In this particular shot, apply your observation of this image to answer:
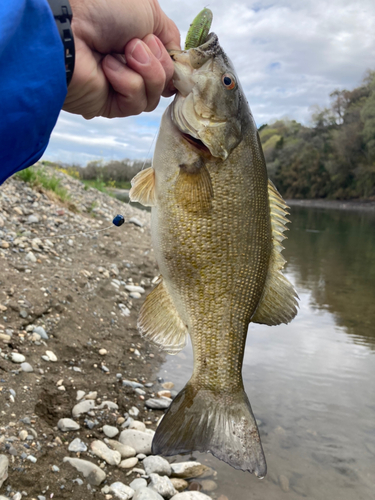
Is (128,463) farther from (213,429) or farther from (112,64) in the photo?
(112,64)

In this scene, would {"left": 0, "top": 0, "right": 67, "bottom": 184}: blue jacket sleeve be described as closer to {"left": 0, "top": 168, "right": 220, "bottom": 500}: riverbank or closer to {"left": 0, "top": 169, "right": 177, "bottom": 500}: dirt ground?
{"left": 0, "top": 168, "right": 220, "bottom": 500}: riverbank

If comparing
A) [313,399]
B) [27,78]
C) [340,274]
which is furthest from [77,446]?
[340,274]

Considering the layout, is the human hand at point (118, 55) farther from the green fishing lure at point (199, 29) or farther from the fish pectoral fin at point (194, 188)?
the fish pectoral fin at point (194, 188)

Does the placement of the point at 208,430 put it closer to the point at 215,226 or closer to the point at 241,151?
the point at 215,226

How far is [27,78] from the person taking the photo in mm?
1434

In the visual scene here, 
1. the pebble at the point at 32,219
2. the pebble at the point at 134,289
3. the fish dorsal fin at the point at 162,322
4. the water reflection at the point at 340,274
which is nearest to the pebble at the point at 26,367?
the fish dorsal fin at the point at 162,322

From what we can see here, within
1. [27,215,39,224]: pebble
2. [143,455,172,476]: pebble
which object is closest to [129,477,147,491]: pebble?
[143,455,172,476]: pebble

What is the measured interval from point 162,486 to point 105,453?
0.52 m

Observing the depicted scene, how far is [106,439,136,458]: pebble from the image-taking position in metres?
3.34

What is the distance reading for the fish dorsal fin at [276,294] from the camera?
2.43 metres

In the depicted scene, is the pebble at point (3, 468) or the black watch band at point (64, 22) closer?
the black watch band at point (64, 22)

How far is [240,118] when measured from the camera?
2.29 metres

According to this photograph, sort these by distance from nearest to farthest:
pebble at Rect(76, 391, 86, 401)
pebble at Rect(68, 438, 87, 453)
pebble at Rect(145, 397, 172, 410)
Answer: pebble at Rect(68, 438, 87, 453) < pebble at Rect(76, 391, 86, 401) < pebble at Rect(145, 397, 172, 410)

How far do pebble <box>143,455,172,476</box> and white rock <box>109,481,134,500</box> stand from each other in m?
0.30
